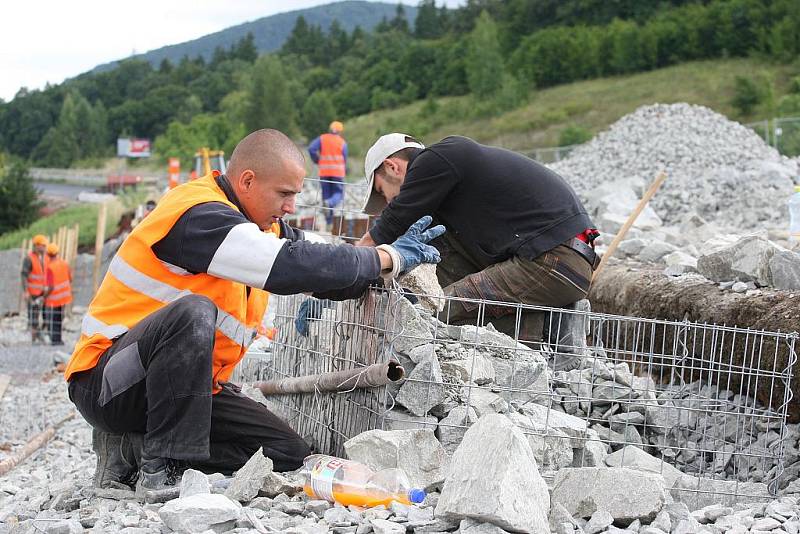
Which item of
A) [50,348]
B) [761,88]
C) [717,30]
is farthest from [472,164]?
[717,30]

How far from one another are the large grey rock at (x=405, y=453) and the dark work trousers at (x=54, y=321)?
11138mm

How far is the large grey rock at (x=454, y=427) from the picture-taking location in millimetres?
3656

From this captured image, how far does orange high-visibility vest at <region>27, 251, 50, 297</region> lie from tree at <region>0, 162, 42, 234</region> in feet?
53.6

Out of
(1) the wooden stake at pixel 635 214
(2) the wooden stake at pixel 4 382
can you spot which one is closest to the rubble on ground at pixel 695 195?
(1) the wooden stake at pixel 635 214

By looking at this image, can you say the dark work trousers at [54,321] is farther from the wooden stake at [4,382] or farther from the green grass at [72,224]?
the green grass at [72,224]

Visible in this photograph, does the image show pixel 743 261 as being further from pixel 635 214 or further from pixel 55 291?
pixel 55 291

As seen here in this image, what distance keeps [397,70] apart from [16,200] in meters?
44.5

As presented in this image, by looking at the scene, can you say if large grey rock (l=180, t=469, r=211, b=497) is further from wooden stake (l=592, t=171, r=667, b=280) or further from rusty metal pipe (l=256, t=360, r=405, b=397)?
wooden stake (l=592, t=171, r=667, b=280)

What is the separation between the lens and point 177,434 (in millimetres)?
3486

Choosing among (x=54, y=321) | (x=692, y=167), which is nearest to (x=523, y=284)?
(x=54, y=321)

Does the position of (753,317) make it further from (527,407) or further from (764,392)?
(527,407)

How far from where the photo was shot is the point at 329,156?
13328 mm

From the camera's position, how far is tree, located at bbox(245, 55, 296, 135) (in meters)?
61.8

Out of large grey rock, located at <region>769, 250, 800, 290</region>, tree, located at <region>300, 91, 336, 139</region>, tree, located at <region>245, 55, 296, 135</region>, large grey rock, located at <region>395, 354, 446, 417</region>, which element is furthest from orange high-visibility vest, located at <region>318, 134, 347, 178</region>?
tree, located at <region>245, 55, 296, 135</region>
